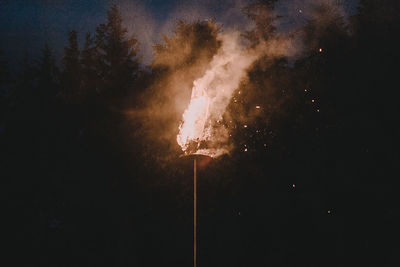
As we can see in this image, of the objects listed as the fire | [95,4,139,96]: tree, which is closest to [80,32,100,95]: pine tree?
[95,4,139,96]: tree

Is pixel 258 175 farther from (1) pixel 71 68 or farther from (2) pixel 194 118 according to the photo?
(1) pixel 71 68

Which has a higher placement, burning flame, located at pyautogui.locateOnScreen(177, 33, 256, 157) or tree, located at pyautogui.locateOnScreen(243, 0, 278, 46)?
tree, located at pyautogui.locateOnScreen(243, 0, 278, 46)

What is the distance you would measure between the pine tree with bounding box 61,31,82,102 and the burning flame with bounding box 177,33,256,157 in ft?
79.8

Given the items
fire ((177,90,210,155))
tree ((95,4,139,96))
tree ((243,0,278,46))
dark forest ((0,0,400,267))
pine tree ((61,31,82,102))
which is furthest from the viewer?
pine tree ((61,31,82,102))

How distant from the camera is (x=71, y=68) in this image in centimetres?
3062

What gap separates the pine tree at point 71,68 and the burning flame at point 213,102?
79.8 feet

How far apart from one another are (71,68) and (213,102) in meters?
27.3

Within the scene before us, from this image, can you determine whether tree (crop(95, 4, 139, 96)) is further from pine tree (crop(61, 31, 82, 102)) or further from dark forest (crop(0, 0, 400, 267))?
dark forest (crop(0, 0, 400, 267))

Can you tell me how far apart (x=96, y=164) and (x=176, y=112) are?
442 centimetres

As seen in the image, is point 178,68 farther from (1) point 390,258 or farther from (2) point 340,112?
(1) point 390,258

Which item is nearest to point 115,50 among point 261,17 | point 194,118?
point 261,17

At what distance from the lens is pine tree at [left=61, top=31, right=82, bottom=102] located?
1180 inches

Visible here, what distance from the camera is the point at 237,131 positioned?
7.95 m

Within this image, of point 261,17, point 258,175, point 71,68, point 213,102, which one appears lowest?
point 258,175
